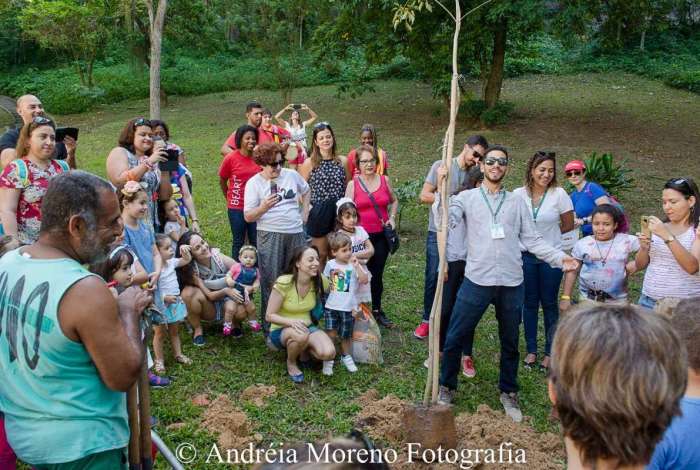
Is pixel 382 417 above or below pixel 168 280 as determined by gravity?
below

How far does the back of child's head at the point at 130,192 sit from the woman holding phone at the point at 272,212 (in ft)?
3.43

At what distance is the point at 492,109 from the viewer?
52.0ft

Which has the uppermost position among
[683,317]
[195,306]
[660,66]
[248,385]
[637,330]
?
[660,66]

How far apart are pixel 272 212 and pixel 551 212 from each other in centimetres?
236

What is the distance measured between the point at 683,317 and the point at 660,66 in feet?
86.6

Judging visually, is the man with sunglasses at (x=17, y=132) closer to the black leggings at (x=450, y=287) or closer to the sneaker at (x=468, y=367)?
the black leggings at (x=450, y=287)

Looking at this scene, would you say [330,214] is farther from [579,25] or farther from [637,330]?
[579,25]

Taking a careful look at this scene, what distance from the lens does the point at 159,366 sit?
5055mm

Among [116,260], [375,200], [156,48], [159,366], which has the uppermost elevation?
[156,48]

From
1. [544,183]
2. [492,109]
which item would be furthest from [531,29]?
[544,183]

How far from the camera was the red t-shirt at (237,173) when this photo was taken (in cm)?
629

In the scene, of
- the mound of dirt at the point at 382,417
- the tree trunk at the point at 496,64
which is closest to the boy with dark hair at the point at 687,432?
the mound of dirt at the point at 382,417

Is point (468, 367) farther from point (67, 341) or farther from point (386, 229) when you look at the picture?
point (67, 341)

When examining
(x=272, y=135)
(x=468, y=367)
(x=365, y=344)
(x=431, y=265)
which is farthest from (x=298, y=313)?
(x=272, y=135)
